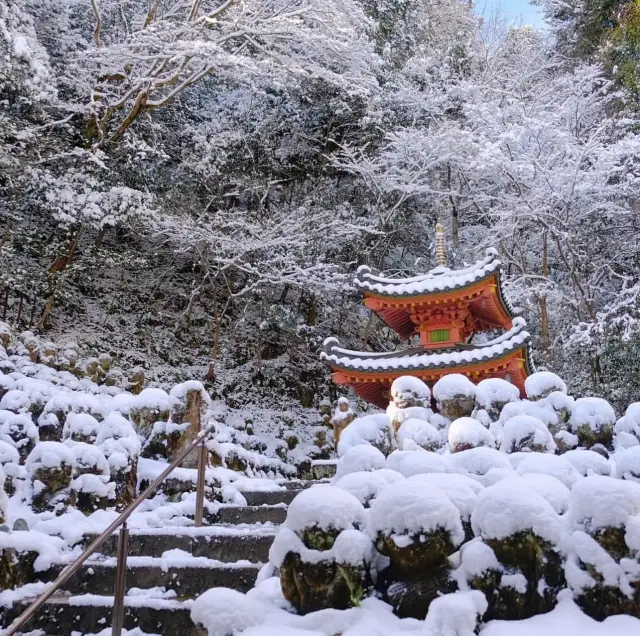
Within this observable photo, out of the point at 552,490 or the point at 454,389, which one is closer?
the point at 552,490

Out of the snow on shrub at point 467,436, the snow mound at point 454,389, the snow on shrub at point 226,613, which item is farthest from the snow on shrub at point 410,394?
the snow on shrub at point 226,613

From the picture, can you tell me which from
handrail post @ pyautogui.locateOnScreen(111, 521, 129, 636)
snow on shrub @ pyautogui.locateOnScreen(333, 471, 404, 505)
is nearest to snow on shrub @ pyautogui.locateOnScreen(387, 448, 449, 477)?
snow on shrub @ pyautogui.locateOnScreen(333, 471, 404, 505)

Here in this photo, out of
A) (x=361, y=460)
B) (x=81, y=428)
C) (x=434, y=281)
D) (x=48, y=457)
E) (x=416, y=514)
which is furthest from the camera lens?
(x=434, y=281)

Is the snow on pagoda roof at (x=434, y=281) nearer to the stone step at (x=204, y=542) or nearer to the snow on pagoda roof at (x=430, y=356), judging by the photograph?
the snow on pagoda roof at (x=430, y=356)

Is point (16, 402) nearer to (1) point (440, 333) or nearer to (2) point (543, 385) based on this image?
(2) point (543, 385)

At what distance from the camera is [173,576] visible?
3469 mm

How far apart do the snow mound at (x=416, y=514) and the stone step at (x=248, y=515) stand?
6.70 ft

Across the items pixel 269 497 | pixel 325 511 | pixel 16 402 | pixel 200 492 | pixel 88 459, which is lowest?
pixel 269 497

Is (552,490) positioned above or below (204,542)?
above

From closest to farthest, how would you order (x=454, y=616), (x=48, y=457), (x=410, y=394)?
(x=454, y=616) < (x=48, y=457) < (x=410, y=394)

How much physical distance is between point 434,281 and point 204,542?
5897 millimetres

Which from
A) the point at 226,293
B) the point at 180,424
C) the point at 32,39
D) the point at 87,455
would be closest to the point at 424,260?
the point at 226,293

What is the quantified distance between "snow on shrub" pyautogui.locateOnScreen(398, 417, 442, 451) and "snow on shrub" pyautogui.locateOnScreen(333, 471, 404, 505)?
90cm

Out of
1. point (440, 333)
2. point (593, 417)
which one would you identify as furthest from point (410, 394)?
point (440, 333)
